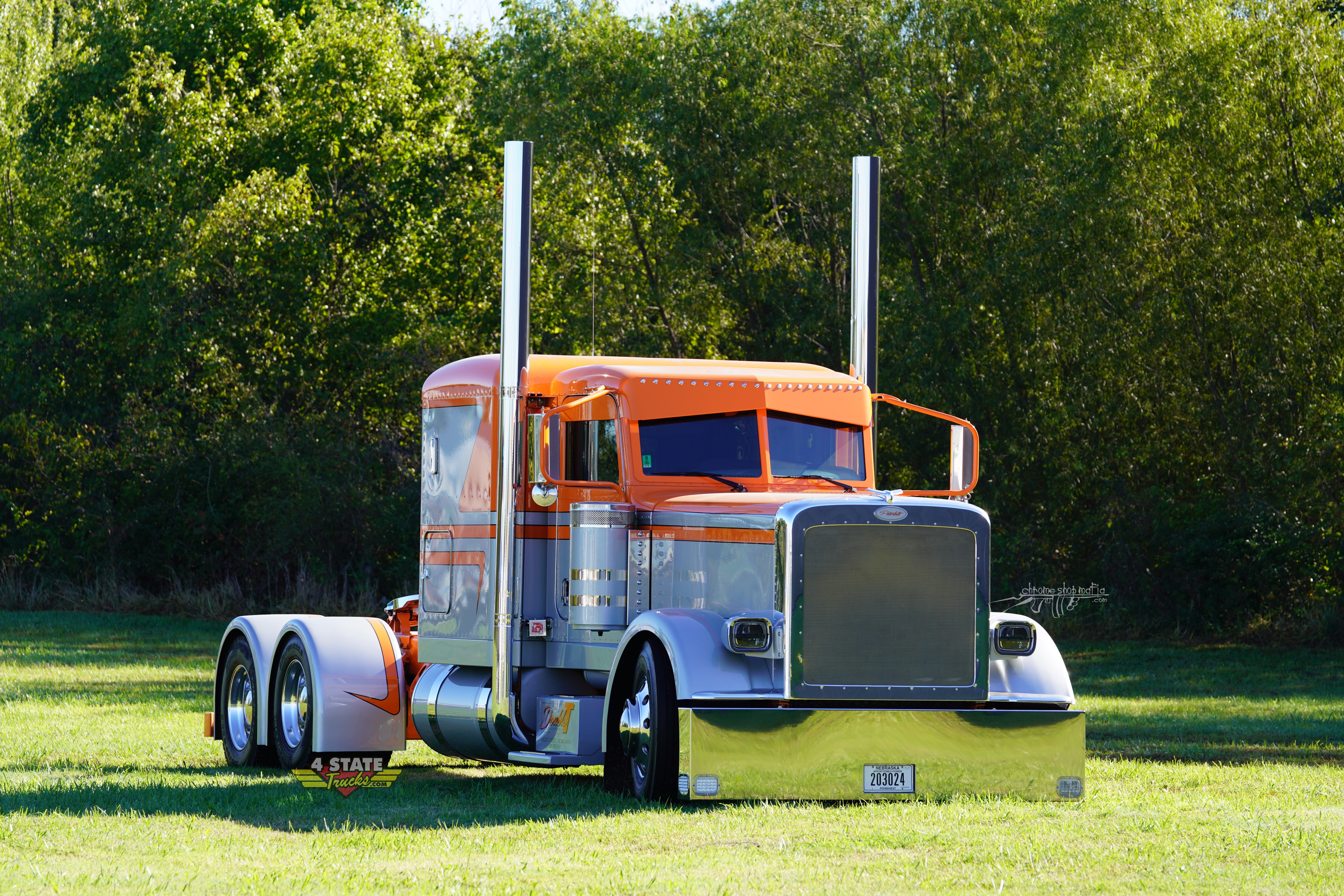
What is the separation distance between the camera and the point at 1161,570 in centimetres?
2859

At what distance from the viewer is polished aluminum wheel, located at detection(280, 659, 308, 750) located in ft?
40.8

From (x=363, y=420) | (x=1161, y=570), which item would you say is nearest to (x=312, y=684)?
(x=1161, y=570)

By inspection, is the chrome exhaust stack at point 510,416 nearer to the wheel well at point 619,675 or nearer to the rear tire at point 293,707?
the wheel well at point 619,675

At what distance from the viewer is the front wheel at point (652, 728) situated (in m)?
10.0

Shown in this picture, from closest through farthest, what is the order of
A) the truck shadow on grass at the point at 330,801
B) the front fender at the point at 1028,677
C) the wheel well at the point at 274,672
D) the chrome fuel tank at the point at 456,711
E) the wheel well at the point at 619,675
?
1. the truck shadow on grass at the point at 330,801
2. the front fender at the point at 1028,677
3. the wheel well at the point at 619,675
4. the chrome fuel tank at the point at 456,711
5. the wheel well at the point at 274,672

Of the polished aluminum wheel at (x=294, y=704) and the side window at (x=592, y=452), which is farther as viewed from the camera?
the polished aluminum wheel at (x=294, y=704)

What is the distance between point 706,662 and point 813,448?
88.6 inches

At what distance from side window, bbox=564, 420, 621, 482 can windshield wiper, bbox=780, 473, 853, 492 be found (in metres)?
1.11

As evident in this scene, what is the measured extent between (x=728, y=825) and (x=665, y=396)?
3.17 m

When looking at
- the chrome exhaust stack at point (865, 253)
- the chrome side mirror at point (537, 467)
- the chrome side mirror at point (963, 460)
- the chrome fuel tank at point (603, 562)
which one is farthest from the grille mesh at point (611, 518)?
the chrome exhaust stack at point (865, 253)

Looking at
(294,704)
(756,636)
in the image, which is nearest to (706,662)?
(756,636)

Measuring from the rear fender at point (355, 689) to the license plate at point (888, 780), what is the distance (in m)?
3.60

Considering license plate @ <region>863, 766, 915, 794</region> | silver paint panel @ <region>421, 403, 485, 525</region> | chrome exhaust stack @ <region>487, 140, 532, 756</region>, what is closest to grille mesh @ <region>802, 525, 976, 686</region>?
license plate @ <region>863, 766, 915, 794</region>

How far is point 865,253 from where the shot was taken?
13359mm
